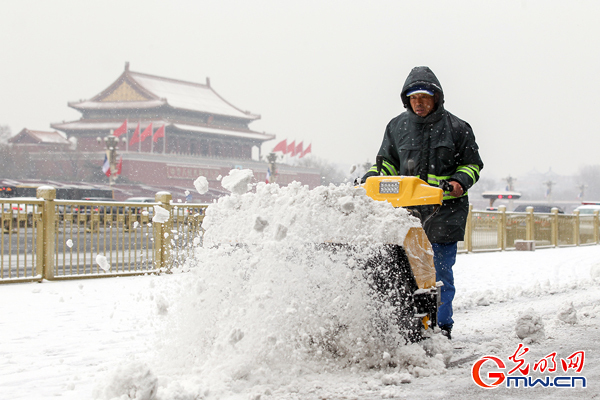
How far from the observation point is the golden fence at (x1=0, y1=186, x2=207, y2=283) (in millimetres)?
7312

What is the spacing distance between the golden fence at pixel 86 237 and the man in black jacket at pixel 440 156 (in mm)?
3750

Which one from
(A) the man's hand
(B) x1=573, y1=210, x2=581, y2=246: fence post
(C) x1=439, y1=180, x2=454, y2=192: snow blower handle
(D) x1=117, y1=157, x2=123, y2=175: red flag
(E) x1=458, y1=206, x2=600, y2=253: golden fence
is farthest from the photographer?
(D) x1=117, y1=157, x2=123, y2=175: red flag

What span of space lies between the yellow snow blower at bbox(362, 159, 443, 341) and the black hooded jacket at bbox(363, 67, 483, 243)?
0.41m

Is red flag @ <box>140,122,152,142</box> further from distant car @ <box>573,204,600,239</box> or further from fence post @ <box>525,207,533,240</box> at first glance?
fence post @ <box>525,207,533,240</box>

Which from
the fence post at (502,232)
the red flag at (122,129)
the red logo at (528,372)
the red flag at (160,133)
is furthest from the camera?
the red flag at (160,133)

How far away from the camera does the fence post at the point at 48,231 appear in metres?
7.49

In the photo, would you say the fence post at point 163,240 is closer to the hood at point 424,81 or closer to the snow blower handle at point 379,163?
the snow blower handle at point 379,163

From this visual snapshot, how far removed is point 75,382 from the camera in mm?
3092

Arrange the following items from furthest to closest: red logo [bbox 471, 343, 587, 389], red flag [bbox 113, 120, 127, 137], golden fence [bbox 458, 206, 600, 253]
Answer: red flag [bbox 113, 120, 127, 137]
golden fence [bbox 458, 206, 600, 253]
red logo [bbox 471, 343, 587, 389]

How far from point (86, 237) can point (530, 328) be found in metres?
5.64

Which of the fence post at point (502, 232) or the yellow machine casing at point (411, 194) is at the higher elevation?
the yellow machine casing at point (411, 194)

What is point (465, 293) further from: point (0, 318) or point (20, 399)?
point (20, 399)

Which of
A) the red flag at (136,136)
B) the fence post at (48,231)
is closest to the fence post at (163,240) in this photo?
the fence post at (48,231)

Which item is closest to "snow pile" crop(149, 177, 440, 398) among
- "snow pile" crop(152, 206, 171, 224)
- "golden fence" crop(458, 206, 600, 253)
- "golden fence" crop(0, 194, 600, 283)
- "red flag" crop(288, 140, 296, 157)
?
"snow pile" crop(152, 206, 171, 224)
